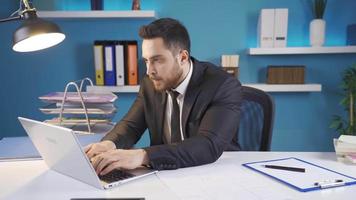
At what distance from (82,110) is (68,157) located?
2.79ft

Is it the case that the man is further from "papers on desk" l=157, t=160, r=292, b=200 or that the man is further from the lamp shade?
the lamp shade

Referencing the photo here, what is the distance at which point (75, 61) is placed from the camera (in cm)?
275

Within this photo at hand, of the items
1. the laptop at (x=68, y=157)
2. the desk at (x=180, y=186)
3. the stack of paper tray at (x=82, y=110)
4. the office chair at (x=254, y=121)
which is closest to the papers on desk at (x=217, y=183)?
the desk at (x=180, y=186)

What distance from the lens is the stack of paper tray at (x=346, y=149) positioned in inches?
48.3

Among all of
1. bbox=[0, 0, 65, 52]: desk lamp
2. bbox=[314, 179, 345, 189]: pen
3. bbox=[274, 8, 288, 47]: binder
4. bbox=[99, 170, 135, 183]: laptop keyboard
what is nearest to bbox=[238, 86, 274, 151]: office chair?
bbox=[314, 179, 345, 189]: pen

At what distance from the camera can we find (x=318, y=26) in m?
2.54

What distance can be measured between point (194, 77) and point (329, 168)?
68 centimetres

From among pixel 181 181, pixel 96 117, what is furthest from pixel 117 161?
pixel 96 117

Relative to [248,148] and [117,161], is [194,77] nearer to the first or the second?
[248,148]

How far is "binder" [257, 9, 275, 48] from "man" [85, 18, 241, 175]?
103 centimetres

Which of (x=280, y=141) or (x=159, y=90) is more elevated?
(x=159, y=90)

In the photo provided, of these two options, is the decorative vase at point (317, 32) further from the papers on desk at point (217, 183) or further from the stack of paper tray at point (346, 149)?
the papers on desk at point (217, 183)

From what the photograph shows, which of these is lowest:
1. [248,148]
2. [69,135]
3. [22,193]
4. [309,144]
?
[309,144]

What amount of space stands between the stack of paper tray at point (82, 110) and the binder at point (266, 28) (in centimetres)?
123
